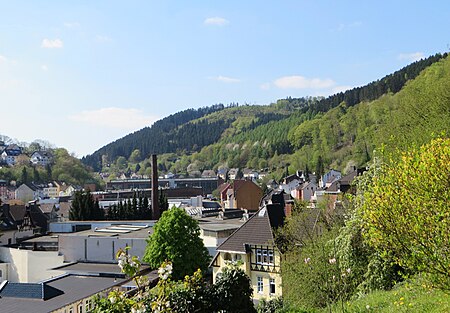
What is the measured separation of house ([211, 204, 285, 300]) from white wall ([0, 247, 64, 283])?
18.7 m

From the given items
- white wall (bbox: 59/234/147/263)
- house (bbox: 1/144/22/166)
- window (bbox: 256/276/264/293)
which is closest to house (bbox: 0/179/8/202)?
house (bbox: 1/144/22/166)

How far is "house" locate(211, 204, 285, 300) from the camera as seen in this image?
27.3 metres

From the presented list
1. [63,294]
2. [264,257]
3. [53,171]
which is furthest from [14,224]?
[53,171]

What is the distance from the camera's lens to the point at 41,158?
12875cm

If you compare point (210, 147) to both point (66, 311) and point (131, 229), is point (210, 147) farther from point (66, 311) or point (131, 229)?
point (66, 311)

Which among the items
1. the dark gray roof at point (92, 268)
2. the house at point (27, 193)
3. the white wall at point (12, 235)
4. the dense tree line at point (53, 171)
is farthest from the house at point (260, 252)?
the dense tree line at point (53, 171)

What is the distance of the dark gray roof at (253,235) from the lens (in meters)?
28.1

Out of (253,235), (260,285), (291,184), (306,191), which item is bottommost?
(260,285)

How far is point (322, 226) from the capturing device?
24688 millimetres

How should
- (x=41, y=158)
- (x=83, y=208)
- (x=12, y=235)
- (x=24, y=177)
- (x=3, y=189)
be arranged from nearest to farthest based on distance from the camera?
(x=12, y=235) < (x=83, y=208) < (x=3, y=189) < (x=24, y=177) < (x=41, y=158)

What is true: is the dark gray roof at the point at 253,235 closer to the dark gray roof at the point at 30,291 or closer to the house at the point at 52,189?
the dark gray roof at the point at 30,291

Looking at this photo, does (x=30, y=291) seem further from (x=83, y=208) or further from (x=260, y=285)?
(x=83, y=208)

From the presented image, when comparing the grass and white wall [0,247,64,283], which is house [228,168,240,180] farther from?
the grass

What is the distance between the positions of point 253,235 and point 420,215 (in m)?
21.0
